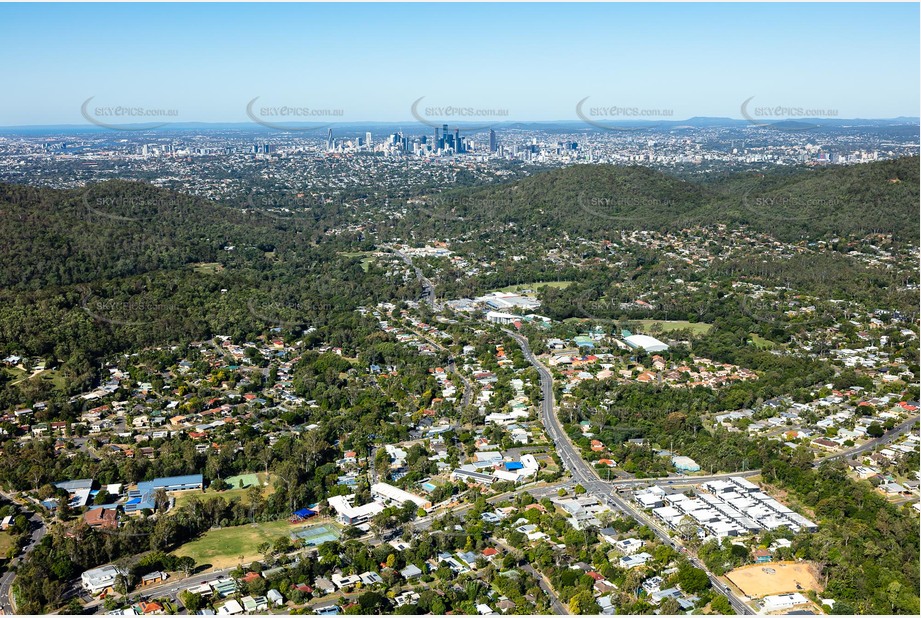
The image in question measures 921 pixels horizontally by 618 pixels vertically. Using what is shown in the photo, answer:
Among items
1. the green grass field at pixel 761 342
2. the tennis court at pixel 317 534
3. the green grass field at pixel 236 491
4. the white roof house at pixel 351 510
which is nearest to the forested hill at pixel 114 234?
the green grass field at pixel 236 491

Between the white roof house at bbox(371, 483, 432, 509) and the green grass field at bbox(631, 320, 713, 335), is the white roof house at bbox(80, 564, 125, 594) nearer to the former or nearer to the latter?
the white roof house at bbox(371, 483, 432, 509)

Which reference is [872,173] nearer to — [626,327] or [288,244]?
[626,327]

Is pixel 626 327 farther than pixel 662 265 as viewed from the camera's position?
No

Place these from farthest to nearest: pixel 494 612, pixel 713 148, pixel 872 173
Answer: pixel 713 148 → pixel 872 173 → pixel 494 612

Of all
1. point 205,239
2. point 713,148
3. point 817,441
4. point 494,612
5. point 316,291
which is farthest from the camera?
point 713,148

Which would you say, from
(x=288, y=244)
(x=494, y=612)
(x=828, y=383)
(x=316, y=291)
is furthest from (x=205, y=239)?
(x=494, y=612)

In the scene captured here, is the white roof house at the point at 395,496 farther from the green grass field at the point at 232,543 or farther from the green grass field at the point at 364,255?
the green grass field at the point at 364,255

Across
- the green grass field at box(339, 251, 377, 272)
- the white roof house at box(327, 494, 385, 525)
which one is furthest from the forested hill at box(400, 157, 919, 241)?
the white roof house at box(327, 494, 385, 525)

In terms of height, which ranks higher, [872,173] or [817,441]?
[872,173]
